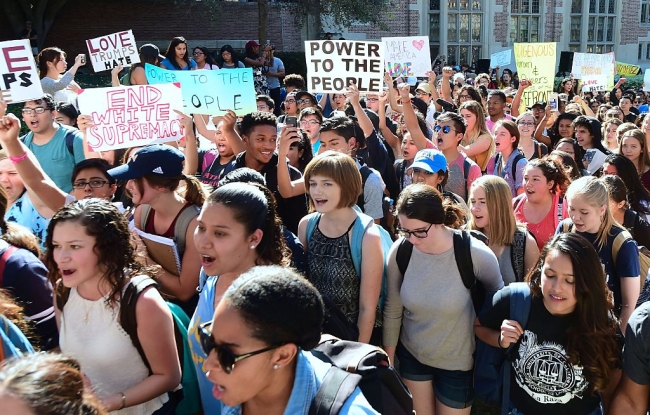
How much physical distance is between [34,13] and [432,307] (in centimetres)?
2000

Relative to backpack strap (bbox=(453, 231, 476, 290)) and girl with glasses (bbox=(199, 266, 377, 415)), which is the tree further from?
girl with glasses (bbox=(199, 266, 377, 415))

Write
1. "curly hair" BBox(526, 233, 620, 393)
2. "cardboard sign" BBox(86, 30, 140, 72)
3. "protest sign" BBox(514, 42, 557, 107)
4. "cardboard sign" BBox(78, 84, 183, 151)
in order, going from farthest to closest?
1. "protest sign" BBox(514, 42, 557, 107)
2. "cardboard sign" BBox(86, 30, 140, 72)
3. "cardboard sign" BBox(78, 84, 183, 151)
4. "curly hair" BBox(526, 233, 620, 393)

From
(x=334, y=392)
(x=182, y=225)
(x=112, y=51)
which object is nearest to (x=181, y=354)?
(x=182, y=225)

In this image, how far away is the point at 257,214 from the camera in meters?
2.58

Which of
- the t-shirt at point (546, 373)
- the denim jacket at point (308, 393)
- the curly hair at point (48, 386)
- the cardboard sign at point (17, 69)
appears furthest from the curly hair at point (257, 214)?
the cardboard sign at point (17, 69)

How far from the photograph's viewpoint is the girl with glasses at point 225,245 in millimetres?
2488

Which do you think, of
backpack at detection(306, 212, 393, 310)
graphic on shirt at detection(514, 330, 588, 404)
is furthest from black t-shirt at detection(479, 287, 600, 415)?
backpack at detection(306, 212, 393, 310)

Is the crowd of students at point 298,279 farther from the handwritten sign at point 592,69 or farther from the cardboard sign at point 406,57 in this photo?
the handwritten sign at point 592,69

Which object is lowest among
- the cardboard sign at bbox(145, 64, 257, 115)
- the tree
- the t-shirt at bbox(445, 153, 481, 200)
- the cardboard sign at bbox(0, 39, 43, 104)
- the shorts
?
the shorts

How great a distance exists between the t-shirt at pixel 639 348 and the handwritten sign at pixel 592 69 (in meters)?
9.46

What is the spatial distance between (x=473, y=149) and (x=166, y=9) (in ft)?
61.3

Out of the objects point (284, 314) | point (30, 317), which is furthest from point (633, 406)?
point (30, 317)

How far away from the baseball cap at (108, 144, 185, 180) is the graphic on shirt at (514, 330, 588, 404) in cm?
191

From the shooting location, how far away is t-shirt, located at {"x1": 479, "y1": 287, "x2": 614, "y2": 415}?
8.62 ft
